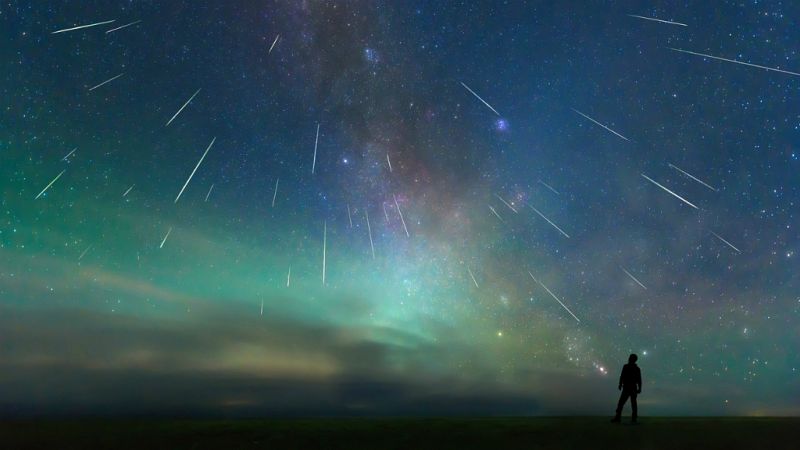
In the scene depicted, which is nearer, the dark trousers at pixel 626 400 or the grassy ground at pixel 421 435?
the grassy ground at pixel 421 435

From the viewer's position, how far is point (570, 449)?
39.4 ft

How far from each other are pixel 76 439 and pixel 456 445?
10856 mm

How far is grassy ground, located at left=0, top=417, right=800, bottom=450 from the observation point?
41.4 feet

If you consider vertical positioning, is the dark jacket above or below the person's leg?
above

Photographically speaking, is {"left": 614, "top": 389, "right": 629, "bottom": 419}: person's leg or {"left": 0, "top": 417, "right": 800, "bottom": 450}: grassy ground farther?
{"left": 614, "top": 389, "right": 629, "bottom": 419}: person's leg

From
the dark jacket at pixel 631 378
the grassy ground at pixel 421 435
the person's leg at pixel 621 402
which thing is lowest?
the grassy ground at pixel 421 435

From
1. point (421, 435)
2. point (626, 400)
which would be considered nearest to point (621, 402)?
point (626, 400)

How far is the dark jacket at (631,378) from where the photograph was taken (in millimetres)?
16359

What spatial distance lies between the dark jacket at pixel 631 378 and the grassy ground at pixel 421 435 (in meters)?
1.13

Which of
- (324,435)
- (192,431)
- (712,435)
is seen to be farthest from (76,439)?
(712,435)

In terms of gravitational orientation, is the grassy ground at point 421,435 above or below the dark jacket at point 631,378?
below

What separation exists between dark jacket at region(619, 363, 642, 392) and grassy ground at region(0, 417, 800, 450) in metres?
1.13

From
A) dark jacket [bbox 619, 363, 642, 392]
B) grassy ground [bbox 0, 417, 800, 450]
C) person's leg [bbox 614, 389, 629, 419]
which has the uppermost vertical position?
dark jacket [bbox 619, 363, 642, 392]

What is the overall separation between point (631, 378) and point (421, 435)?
7.41 metres
